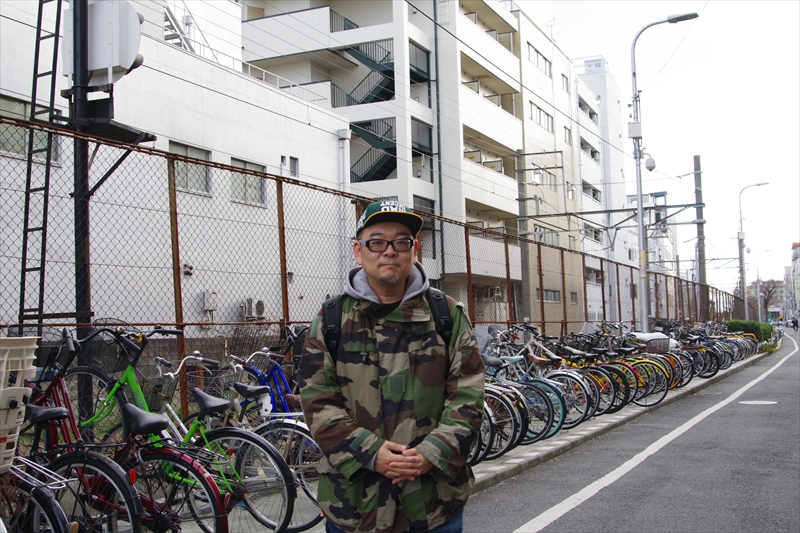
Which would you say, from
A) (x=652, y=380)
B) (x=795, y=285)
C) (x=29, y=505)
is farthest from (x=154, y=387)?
(x=795, y=285)

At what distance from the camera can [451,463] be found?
2.72 meters

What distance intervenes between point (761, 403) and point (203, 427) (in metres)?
10.9

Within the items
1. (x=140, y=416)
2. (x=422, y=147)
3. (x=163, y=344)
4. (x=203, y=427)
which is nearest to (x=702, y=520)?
(x=203, y=427)

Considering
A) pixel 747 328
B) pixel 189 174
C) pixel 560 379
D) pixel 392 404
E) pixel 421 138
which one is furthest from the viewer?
pixel 747 328

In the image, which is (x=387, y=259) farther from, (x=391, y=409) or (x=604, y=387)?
(x=604, y=387)

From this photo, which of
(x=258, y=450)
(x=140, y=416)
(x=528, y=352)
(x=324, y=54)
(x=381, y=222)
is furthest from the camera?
(x=324, y=54)

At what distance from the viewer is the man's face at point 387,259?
9.61ft

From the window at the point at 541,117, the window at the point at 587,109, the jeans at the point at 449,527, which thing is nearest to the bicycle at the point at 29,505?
the jeans at the point at 449,527

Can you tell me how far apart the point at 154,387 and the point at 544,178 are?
37.9 meters

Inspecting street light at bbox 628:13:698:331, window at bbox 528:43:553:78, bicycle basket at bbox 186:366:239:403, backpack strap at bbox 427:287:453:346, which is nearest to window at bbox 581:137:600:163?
window at bbox 528:43:553:78

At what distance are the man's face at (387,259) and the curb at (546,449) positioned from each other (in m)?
4.38

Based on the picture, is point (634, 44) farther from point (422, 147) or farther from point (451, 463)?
point (451, 463)

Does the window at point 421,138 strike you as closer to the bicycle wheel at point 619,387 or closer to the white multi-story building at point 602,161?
the white multi-story building at point 602,161

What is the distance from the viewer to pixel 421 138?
31.5 meters
